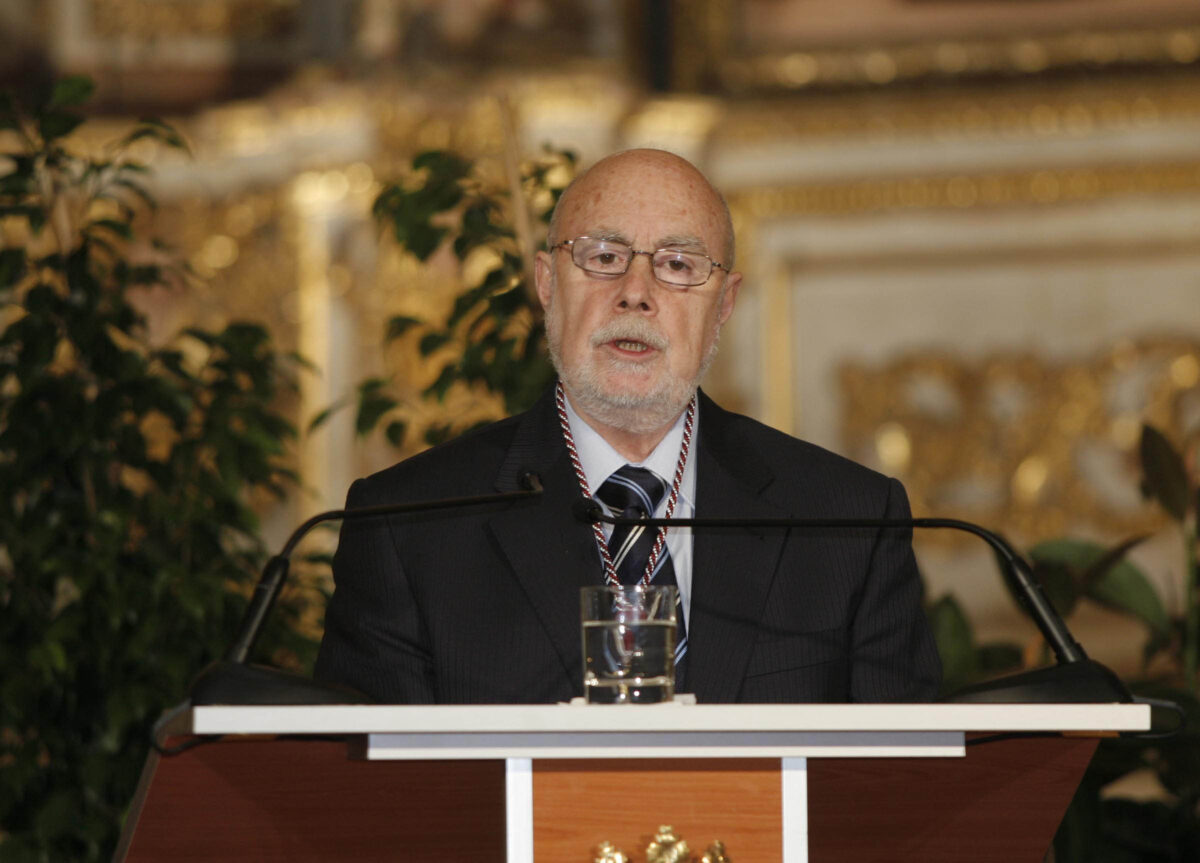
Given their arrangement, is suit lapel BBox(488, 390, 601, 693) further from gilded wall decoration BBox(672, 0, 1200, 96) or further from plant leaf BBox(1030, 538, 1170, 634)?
gilded wall decoration BBox(672, 0, 1200, 96)

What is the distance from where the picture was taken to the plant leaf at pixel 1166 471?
332 centimetres

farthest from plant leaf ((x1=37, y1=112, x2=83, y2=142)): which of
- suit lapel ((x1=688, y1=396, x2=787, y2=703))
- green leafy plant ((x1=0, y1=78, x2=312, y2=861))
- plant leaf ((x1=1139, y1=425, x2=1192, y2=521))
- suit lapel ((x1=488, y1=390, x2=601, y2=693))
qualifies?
plant leaf ((x1=1139, y1=425, x2=1192, y2=521))

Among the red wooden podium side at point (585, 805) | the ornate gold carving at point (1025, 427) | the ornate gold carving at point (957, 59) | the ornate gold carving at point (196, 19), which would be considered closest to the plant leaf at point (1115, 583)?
the ornate gold carving at point (1025, 427)

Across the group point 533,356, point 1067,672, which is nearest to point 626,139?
point 533,356

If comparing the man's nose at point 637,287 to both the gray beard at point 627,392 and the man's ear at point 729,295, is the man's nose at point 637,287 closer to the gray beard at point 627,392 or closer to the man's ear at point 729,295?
the gray beard at point 627,392

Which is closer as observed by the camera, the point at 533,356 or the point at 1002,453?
the point at 533,356

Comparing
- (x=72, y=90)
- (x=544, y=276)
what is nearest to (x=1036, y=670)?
(x=544, y=276)

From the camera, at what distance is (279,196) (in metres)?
5.36

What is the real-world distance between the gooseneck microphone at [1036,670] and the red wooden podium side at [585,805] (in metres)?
0.04

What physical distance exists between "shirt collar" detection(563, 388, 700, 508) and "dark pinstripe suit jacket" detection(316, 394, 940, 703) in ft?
0.15

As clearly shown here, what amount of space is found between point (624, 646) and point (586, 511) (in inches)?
7.6

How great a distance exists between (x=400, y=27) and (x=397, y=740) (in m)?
4.26

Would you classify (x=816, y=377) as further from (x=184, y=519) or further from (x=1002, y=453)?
(x=184, y=519)

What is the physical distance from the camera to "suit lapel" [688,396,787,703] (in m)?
1.94
